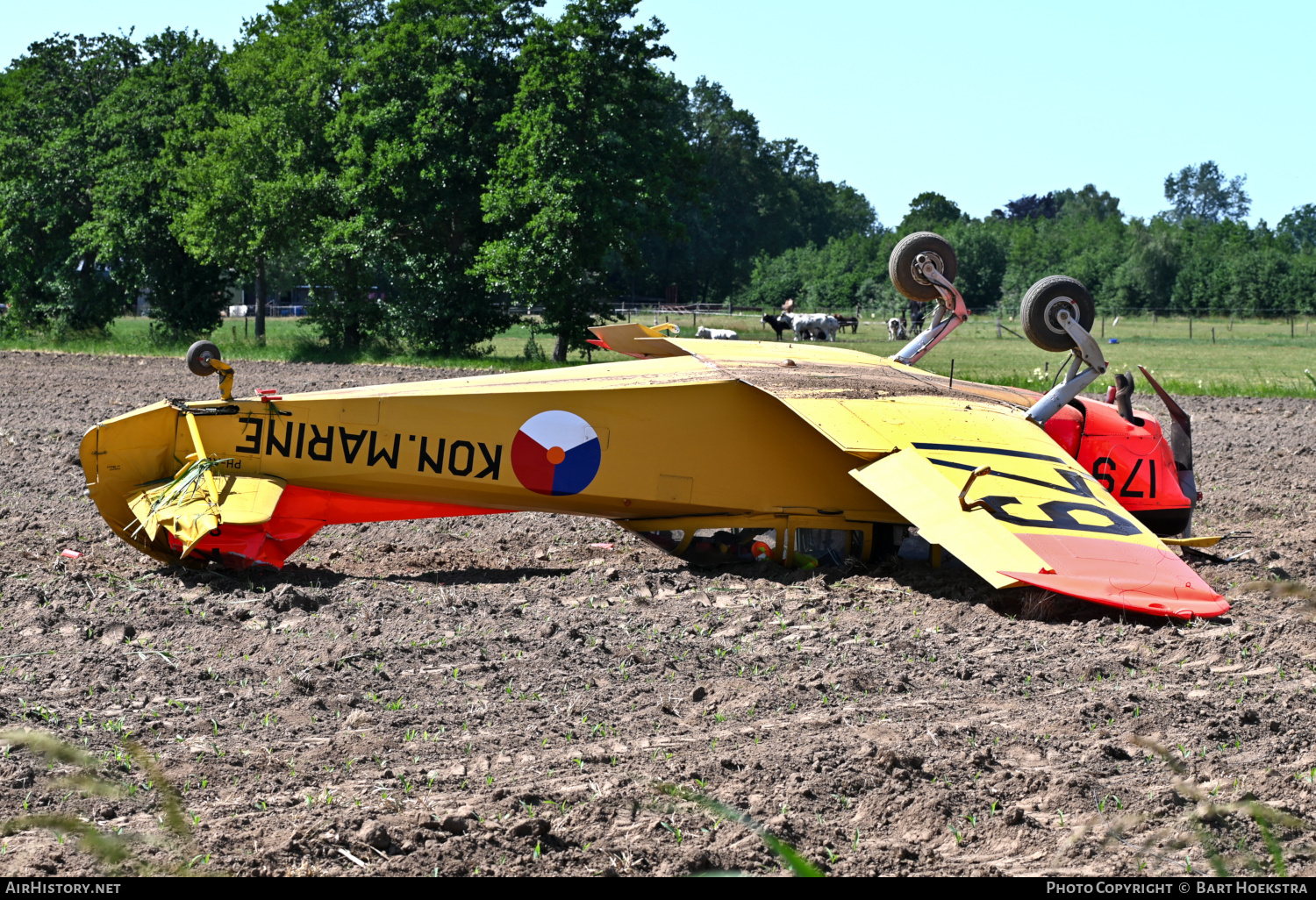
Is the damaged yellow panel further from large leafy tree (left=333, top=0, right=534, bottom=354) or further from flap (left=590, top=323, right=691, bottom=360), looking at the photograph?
large leafy tree (left=333, top=0, right=534, bottom=354)

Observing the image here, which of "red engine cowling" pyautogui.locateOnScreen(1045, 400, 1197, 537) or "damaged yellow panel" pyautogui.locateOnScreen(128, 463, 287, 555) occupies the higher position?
"red engine cowling" pyautogui.locateOnScreen(1045, 400, 1197, 537)

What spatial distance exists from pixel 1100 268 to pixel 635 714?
82582 mm

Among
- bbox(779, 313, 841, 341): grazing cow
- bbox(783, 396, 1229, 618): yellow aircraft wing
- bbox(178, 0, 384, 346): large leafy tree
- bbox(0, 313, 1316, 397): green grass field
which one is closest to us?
bbox(783, 396, 1229, 618): yellow aircraft wing

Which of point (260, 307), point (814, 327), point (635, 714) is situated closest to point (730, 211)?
point (814, 327)

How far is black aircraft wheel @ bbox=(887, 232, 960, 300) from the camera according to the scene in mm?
9406

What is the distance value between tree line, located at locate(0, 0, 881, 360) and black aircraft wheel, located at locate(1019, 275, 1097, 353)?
20.8 meters

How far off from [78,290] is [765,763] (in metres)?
40.3

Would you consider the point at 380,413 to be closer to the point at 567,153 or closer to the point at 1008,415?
the point at 1008,415

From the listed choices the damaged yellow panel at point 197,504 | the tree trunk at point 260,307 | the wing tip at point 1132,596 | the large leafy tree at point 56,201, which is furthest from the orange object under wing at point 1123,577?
the large leafy tree at point 56,201

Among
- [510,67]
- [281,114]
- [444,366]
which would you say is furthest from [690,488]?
→ [281,114]

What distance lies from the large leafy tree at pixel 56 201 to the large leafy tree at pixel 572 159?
17405 mm

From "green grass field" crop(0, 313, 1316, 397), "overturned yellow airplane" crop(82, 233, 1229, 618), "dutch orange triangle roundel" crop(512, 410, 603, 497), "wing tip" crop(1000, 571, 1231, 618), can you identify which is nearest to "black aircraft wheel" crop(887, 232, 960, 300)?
"overturned yellow airplane" crop(82, 233, 1229, 618)

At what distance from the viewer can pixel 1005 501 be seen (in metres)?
6.68

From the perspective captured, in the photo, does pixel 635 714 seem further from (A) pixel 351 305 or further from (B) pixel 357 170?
(A) pixel 351 305
